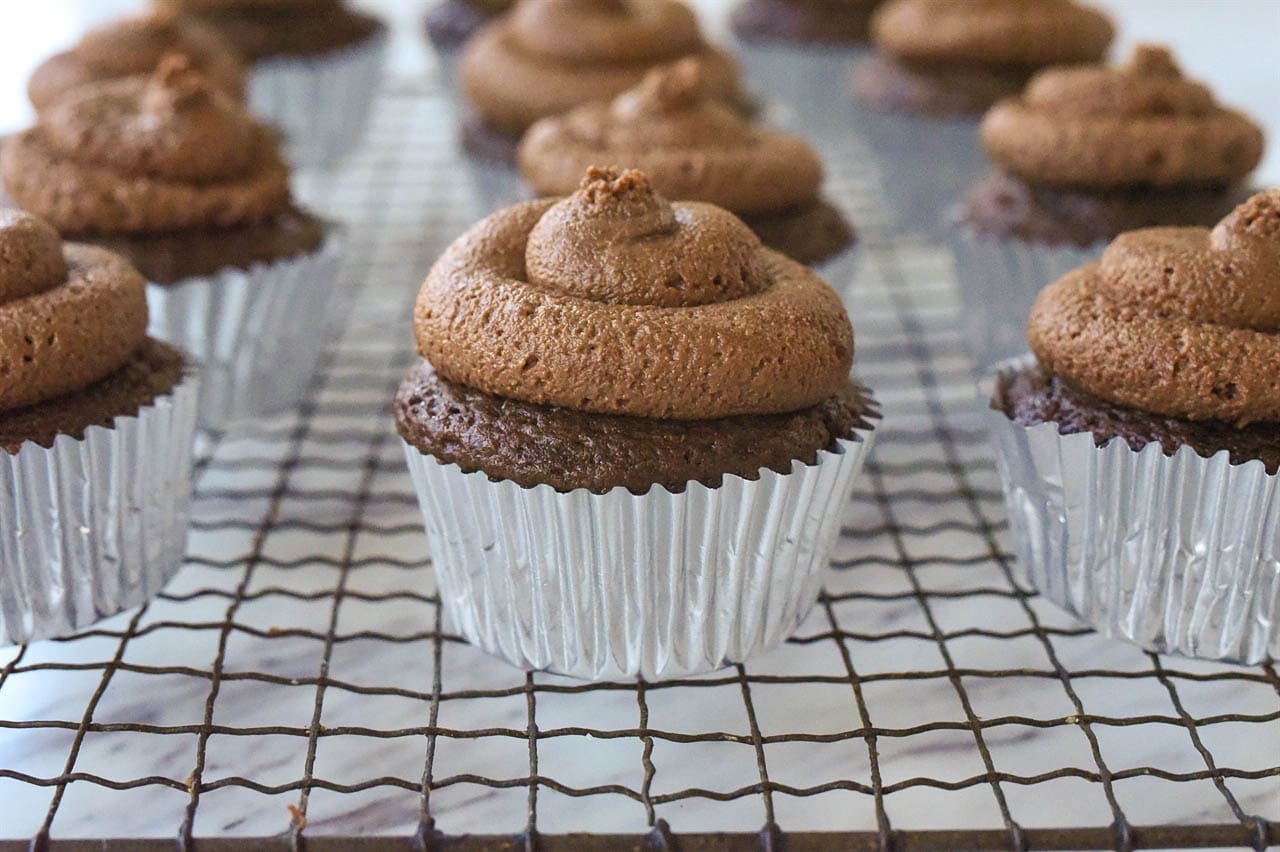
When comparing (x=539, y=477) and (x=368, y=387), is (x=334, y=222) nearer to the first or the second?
(x=368, y=387)

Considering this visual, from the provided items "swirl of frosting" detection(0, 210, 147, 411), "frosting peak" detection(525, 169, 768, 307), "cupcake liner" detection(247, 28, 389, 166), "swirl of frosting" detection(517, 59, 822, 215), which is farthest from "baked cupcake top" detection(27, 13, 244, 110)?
"frosting peak" detection(525, 169, 768, 307)

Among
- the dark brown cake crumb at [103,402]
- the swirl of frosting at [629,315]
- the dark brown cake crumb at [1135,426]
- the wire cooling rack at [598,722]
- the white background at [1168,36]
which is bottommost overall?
the wire cooling rack at [598,722]

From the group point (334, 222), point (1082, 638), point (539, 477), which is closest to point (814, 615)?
point (1082, 638)

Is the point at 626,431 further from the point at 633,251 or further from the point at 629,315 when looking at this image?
the point at 633,251

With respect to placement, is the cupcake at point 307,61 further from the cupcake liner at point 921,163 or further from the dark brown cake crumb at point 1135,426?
the dark brown cake crumb at point 1135,426

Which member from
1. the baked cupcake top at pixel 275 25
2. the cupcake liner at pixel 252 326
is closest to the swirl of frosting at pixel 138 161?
the cupcake liner at pixel 252 326

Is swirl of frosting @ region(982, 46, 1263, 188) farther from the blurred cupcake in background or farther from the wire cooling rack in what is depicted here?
the blurred cupcake in background

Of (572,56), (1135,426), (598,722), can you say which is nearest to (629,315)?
(598,722)
